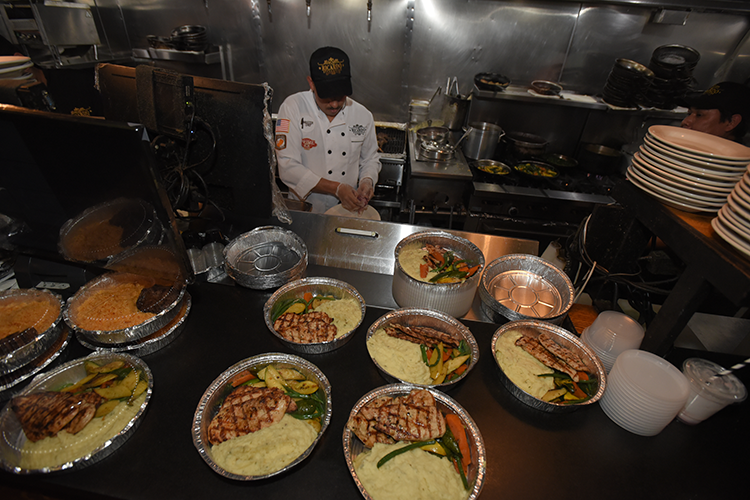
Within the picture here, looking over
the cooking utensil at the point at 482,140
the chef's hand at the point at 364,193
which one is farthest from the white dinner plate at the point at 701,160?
the cooking utensil at the point at 482,140

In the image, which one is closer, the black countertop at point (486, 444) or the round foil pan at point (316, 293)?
the black countertop at point (486, 444)

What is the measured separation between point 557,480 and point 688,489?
1.67 ft

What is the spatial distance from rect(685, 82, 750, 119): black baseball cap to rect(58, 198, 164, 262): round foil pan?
196 inches

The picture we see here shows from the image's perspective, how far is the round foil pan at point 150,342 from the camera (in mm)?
1562

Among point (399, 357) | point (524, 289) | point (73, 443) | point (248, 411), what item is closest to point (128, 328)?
point (73, 443)

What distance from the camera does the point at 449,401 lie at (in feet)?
4.63

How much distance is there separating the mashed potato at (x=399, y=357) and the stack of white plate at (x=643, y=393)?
797 millimetres

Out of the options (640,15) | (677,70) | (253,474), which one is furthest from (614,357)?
(640,15)

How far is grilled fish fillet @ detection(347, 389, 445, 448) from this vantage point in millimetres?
1305

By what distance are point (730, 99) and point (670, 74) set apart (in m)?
1.63

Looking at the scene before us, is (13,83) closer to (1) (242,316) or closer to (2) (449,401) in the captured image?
(1) (242,316)

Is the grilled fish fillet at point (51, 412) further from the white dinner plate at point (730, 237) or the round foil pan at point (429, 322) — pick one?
the white dinner plate at point (730, 237)

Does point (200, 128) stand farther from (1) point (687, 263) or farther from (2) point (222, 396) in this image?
(1) point (687, 263)

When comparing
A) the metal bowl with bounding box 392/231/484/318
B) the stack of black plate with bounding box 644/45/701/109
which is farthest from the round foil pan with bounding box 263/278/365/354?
the stack of black plate with bounding box 644/45/701/109
